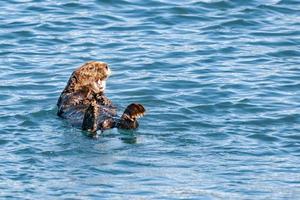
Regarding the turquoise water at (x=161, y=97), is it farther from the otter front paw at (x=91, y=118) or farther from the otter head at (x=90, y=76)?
the otter head at (x=90, y=76)

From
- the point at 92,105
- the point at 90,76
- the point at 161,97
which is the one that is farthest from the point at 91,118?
the point at 161,97

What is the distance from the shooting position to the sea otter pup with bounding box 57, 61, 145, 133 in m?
9.41

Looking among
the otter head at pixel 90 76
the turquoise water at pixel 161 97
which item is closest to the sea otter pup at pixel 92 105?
→ the otter head at pixel 90 76

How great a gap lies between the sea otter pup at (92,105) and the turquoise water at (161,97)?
0.44 feet

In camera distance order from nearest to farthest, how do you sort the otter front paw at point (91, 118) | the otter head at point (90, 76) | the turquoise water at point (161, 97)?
the turquoise water at point (161, 97) → the otter front paw at point (91, 118) → the otter head at point (90, 76)

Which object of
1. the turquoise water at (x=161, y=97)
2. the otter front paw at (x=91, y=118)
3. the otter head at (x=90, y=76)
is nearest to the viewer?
the turquoise water at (x=161, y=97)

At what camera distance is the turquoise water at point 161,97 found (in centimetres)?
834

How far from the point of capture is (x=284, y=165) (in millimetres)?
8820

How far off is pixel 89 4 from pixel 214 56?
365 cm

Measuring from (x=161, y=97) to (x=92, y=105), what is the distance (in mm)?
2353

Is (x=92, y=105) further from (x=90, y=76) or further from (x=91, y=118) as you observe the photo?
(x=90, y=76)

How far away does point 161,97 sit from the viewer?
37.8 ft

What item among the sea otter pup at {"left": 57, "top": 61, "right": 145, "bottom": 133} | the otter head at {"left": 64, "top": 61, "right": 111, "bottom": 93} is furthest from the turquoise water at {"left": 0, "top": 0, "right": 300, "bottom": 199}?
the otter head at {"left": 64, "top": 61, "right": 111, "bottom": 93}

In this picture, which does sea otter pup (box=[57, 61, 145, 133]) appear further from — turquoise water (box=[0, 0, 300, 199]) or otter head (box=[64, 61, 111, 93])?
turquoise water (box=[0, 0, 300, 199])
